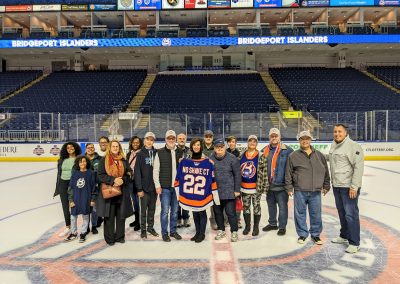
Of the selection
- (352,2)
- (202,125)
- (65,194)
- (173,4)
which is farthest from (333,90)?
(65,194)

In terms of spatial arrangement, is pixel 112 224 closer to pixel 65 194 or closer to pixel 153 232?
pixel 153 232

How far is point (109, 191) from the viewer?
5.30 m

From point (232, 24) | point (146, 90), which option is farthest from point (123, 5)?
point (232, 24)

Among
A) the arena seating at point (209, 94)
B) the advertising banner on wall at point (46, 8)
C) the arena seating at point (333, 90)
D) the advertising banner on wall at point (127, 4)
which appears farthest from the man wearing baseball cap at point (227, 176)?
the advertising banner on wall at point (46, 8)

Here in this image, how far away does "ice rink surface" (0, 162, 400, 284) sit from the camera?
424 centimetres

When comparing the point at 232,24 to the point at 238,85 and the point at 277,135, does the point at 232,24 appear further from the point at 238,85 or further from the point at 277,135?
the point at 277,135

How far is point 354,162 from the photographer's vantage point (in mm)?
4922

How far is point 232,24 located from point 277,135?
28919mm

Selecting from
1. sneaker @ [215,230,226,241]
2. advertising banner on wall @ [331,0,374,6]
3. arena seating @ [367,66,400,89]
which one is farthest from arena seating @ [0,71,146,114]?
arena seating @ [367,66,400,89]

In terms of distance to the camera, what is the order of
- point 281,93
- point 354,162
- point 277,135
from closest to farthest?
point 354,162 → point 277,135 → point 281,93

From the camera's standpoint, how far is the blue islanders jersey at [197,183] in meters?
5.32

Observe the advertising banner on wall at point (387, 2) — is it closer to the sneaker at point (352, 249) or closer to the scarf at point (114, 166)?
the sneaker at point (352, 249)

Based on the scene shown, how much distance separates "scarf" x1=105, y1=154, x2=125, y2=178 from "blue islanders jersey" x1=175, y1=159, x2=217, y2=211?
3.08 feet

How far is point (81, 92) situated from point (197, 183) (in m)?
24.1
